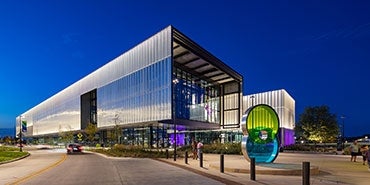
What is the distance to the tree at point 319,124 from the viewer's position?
2785 inches

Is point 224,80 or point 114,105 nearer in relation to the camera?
point 114,105

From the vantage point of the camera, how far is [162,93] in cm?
5566

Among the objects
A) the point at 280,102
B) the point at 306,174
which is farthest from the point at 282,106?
the point at 306,174

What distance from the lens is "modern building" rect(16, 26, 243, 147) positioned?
55562 mm

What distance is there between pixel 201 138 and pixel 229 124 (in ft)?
28.3

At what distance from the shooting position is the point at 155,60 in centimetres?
5712

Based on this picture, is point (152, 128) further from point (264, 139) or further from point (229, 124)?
point (264, 139)

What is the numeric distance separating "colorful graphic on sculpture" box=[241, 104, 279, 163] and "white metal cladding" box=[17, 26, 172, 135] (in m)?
29.3

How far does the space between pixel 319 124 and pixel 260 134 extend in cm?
5091

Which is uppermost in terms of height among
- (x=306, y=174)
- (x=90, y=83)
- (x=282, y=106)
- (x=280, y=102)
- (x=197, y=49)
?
(x=197, y=49)

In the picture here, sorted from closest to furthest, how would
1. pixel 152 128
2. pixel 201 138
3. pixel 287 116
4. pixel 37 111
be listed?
pixel 152 128 < pixel 201 138 < pixel 287 116 < pixel 37 111

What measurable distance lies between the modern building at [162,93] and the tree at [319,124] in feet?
44.5

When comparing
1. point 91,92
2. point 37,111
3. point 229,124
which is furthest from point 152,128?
point 37,111

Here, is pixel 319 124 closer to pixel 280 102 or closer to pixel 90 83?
pixel 280 102
